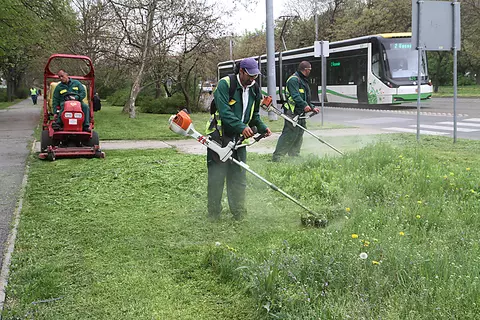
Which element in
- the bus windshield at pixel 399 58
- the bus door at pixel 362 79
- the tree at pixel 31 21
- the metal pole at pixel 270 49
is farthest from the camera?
the bus door at pixel 362 79

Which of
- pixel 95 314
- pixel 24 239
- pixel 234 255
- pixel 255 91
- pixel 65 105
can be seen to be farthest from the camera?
pixel 65 105

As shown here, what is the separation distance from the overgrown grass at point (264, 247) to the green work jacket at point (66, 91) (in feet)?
9.28

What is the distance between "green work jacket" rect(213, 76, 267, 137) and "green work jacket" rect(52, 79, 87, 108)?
19.1 feet

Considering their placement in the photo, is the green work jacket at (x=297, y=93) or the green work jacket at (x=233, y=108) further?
the green work jacket at (x=297, y=93)

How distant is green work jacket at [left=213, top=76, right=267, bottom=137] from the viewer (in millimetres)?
5168

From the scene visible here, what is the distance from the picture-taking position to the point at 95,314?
11.1 feet

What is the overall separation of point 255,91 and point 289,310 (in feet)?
9.48

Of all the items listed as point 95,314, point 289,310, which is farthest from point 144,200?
point 289,310

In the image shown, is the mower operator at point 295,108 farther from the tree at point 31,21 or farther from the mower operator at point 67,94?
the tree at point 31,21

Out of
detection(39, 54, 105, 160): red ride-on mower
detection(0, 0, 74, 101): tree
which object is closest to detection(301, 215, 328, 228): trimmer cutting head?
detection(39, 54, 105, 160): red ride-on mower

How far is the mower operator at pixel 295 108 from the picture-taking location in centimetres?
916

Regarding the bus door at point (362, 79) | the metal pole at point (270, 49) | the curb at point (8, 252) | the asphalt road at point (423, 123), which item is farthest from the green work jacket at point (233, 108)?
the bus door at point (362, 79)

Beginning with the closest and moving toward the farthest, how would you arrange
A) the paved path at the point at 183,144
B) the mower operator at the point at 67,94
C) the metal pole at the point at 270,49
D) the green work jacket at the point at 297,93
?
the green work jacket at the point at 297,93, the mower operator at the point at 67,94, the paved path at the point at 183,144, the metal pole at the point at 270,49

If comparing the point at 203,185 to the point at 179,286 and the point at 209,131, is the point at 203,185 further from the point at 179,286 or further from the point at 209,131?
the point at 179,286
